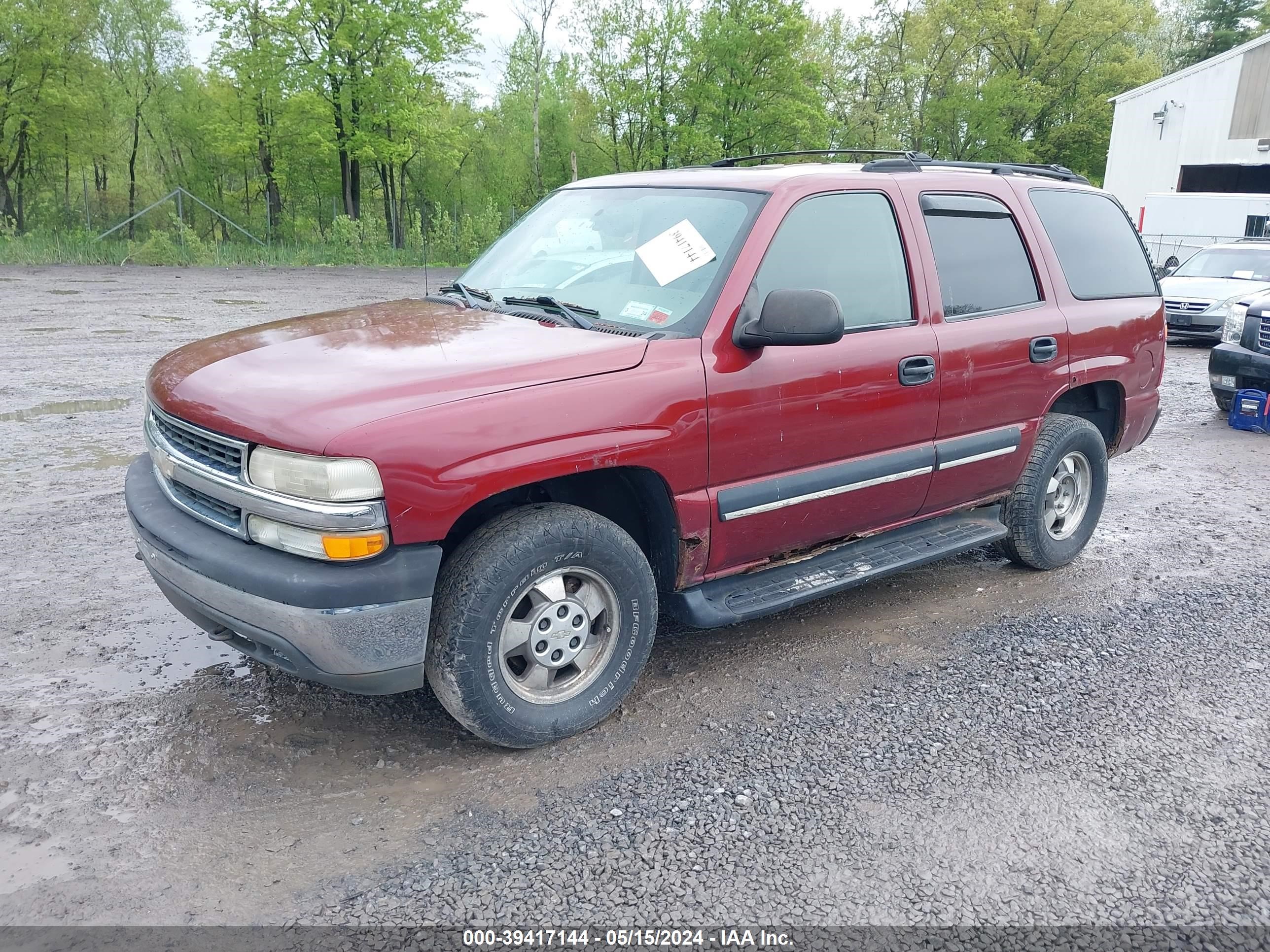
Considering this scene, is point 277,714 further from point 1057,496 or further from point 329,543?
point 1057,496

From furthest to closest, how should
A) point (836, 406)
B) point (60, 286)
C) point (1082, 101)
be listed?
point (1082, 101), point (60, 286), point (836, 406)

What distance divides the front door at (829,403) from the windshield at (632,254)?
19 cm

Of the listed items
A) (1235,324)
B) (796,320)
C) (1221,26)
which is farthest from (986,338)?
(1221,26)

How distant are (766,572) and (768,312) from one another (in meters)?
1.11

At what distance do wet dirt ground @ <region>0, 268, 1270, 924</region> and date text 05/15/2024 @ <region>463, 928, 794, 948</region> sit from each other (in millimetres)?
402

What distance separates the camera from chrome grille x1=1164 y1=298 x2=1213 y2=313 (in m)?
14.6

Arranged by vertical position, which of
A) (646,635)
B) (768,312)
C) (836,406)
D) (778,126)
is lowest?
(646,635)

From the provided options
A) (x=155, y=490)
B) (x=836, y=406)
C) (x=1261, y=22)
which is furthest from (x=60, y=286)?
(x=1261, y=22)

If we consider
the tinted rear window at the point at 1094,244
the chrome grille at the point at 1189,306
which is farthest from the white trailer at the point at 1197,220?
the tinted rear window at the point at 1094,244

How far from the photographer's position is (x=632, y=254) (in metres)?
Result: 3.97

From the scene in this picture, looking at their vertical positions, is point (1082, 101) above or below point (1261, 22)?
below

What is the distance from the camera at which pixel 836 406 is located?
386cm

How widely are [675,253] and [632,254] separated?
21 cm

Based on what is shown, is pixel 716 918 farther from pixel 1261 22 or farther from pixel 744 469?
pixel 1261 22
